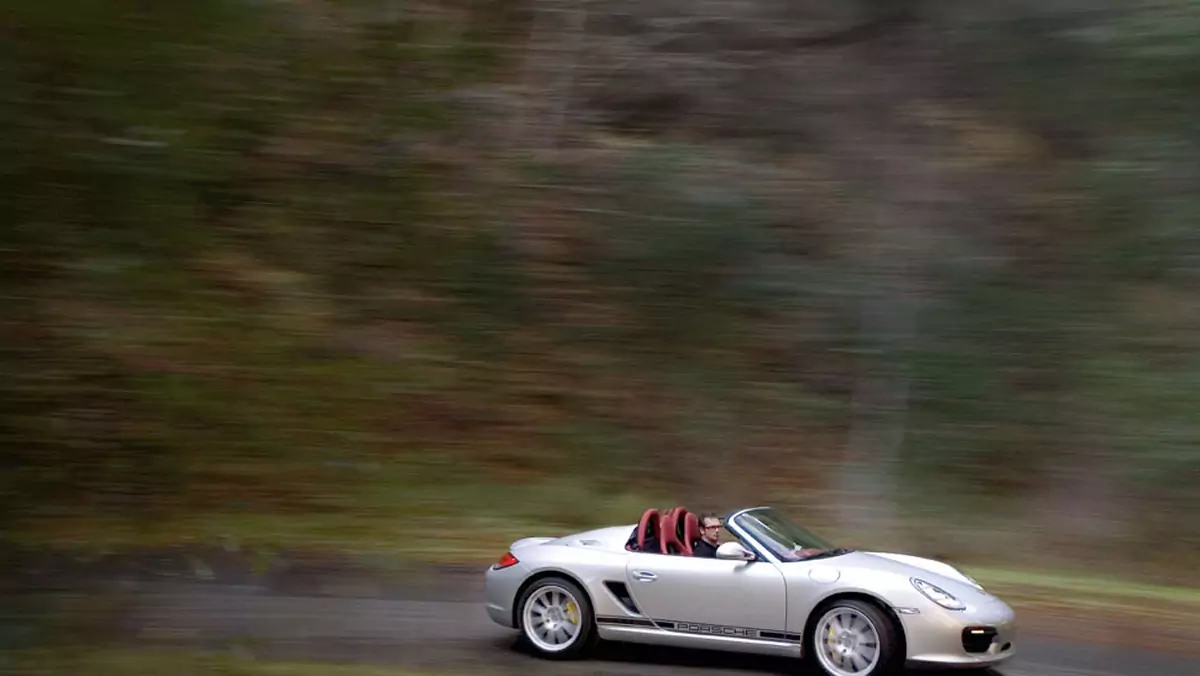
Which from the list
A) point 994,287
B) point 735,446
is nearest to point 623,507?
point 735,446

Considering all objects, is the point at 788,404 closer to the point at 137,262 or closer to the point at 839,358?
the point at 839,358

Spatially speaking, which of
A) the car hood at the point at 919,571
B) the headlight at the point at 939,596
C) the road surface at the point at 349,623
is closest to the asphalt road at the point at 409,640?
the road surface at the point at 349,623

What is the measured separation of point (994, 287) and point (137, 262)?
10.7 meters

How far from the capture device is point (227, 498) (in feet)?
46.8

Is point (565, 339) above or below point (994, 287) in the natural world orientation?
below

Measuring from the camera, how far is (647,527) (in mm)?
8148

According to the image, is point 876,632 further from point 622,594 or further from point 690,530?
point 622,594

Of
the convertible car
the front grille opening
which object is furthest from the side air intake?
the front grille opening

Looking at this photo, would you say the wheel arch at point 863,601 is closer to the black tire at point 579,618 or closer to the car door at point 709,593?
the car door at point 709,593

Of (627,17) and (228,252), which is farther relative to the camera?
(627,17)

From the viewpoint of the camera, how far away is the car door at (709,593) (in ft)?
24.9

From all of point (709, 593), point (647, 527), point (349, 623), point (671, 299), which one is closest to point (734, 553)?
point (709, 593)

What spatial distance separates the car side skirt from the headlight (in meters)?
0.84

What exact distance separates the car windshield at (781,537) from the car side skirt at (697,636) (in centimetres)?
54
